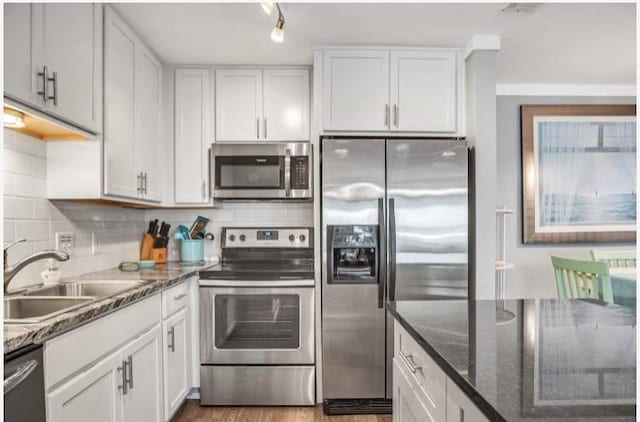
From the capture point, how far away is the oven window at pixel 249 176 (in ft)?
9.32

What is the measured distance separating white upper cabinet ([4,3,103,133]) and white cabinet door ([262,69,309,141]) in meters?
1.19

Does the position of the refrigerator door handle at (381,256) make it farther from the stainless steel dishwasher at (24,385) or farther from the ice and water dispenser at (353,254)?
the stainless steel dishwasher at (24,385)

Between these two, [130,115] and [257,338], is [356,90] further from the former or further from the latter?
[257,338]

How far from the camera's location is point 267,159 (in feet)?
9.30

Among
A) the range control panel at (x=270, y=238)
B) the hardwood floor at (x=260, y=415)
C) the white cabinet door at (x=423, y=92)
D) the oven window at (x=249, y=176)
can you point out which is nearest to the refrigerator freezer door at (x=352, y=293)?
the hardwood floor at (x=260, y=415)

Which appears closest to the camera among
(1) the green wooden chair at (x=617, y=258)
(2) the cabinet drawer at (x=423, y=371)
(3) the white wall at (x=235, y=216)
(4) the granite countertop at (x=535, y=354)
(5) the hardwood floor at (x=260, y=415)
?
(4) the granite countertop at (x=535, y=354)

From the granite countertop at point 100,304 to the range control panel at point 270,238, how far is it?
359 mm

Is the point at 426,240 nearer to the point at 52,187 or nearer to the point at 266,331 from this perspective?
the point at 266,331

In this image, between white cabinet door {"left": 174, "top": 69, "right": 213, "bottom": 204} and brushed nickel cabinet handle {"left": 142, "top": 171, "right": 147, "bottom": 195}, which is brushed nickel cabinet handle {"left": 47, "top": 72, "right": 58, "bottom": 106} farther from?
white cabinet door {"left": 174, "top": 69, "right": 213, "bottom": 204}

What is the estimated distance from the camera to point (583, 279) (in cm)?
261

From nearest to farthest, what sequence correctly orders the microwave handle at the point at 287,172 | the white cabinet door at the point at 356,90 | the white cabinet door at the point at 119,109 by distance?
the white cabinet door at the point at 119,109
the white cabinet door at the point at 356,90
the microwave handle at the point at 287,172

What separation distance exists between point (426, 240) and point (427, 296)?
0.34 m

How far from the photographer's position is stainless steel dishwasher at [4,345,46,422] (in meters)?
1.02

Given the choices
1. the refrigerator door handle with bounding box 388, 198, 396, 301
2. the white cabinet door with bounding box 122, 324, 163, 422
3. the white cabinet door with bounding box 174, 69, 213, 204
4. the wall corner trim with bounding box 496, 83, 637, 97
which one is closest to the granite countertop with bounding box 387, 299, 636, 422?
the refrigerator door handle with bounding box 388, 198, 396, 301
